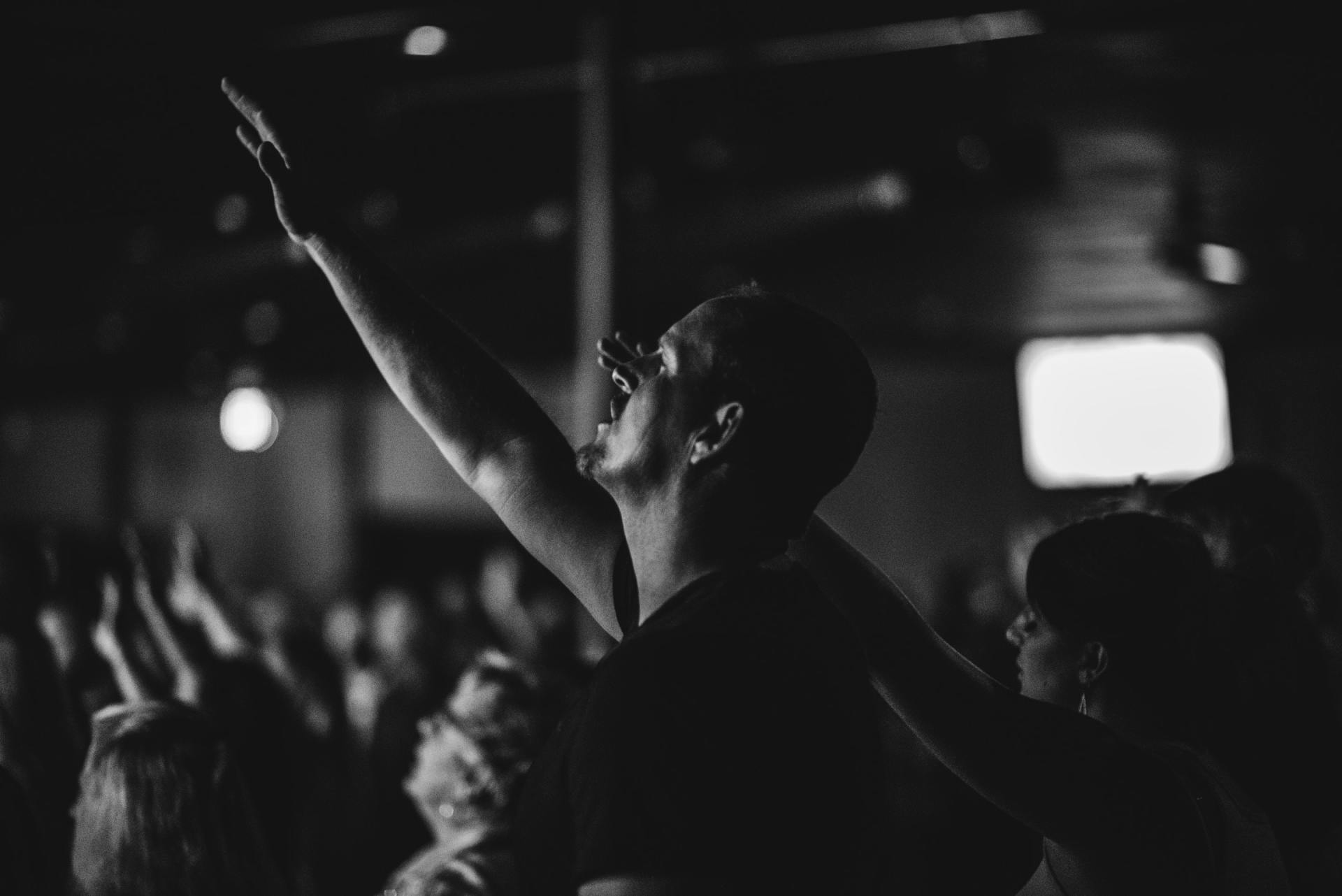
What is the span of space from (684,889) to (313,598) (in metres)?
14.4

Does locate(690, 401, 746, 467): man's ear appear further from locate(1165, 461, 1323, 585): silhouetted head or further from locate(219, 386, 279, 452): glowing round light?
locate(219, 386, 279, 452): glowing round light

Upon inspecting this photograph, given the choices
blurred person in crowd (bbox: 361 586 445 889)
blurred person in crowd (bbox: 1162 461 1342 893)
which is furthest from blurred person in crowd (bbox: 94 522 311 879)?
blurred person in crowd (bbox: 1162 461 1342 893)

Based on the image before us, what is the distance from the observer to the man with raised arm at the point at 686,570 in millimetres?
1218

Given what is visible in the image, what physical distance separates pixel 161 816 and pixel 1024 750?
4.14 feet

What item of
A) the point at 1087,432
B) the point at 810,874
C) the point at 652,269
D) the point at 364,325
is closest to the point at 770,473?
the point at 810,874

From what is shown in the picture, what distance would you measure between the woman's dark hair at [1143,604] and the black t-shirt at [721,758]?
0.50m

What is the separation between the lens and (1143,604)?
1.75 metres

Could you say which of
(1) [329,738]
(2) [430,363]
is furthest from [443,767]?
(2) [430,363]

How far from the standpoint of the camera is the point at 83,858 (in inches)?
78.7

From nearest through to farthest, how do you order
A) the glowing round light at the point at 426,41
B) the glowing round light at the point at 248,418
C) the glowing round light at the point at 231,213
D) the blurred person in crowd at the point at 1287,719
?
1. the blurred person in crowd at the point at 1287,719
2. the glowing round light at the point at 426,41
3. the glowing round light at the point at 231,213
4. the glowing round light at the point at 248,418

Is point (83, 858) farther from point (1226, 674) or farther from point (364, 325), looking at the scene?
point (1226, 674)

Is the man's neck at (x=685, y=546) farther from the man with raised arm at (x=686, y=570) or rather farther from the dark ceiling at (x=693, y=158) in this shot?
the dark ceiling at (x=693, y=158)

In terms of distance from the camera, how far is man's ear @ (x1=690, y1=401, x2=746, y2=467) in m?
1.42

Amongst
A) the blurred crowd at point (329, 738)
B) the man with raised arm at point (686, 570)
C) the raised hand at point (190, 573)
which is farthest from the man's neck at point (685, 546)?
the raised hand at point (190, 573)
